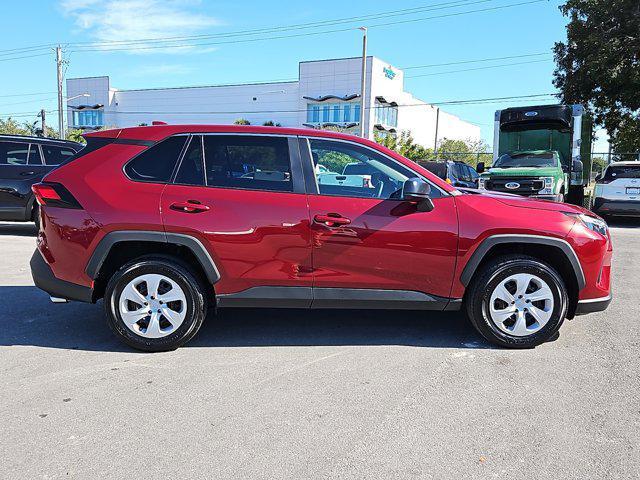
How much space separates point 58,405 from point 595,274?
4.10 m

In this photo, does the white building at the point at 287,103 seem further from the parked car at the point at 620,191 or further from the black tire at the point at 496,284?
the black tire at the point at 496,284

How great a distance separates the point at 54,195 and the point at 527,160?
1302 centimetres

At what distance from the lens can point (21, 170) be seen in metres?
10.4

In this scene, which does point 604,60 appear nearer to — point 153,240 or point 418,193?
point 418,193

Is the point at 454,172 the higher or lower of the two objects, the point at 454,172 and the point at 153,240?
the higher

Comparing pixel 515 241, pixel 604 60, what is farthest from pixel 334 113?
pixel 515 241

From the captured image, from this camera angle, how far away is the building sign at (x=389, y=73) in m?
52.7

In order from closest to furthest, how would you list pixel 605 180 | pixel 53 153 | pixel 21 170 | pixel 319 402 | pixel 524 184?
pixel 319 402 < pixel 21 170 < pixel 53 153 < pixel 524 184 < pixel 605 180

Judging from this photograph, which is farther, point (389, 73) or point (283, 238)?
point (389, 73)

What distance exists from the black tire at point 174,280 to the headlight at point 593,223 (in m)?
3.18

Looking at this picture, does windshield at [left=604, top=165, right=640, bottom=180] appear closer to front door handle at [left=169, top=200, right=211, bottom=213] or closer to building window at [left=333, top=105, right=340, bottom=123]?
front door handle at [left=169, top=200, right=211, bottom=213]

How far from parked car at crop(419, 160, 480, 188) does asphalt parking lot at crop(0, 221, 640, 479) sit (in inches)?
421

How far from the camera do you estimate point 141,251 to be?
4.44 m

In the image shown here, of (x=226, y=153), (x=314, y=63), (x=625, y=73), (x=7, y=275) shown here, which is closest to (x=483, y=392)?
(x=226, y=153)
